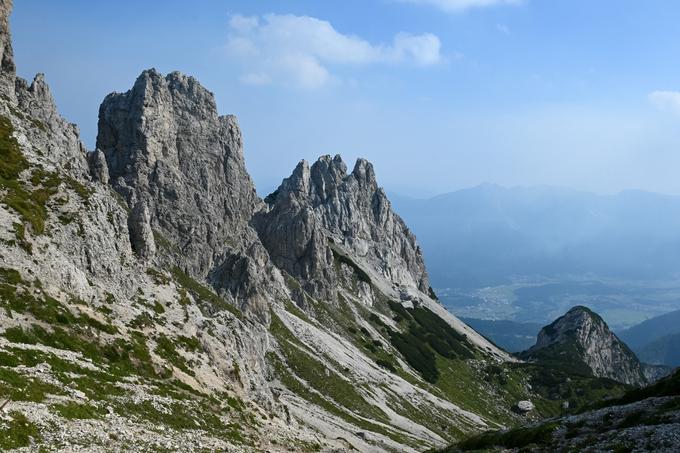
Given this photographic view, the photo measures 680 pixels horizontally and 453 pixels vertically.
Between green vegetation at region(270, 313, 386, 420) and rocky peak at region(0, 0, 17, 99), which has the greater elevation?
rocky peak at region(0, 0, 17, 99)

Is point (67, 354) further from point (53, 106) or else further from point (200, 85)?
point (200, 85)

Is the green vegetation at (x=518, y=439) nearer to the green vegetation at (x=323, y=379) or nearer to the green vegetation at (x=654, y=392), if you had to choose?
the green vegetation at (x=654, y=392)

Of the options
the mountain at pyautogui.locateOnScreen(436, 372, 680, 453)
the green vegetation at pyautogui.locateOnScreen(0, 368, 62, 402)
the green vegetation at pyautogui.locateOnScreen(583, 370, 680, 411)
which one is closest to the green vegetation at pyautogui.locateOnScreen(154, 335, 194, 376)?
the green vegetation at pyautogui.locateOnScreen(0, 368, 62, 402)

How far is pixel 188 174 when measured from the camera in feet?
513

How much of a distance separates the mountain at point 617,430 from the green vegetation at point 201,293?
250 feet

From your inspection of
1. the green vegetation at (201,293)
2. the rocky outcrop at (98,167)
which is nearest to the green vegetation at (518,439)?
the green vegetation at (201,293)

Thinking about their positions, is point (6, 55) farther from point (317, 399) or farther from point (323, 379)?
point (323, 379)

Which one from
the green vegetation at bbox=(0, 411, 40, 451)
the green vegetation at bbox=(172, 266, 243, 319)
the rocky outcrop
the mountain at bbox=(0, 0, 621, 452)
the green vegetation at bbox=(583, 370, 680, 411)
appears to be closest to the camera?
the green vegetation at bbox=(0, 411, 40, 451)

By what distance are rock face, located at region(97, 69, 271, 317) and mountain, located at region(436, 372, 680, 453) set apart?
3727 inches

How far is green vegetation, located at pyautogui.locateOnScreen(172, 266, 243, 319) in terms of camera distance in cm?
10772

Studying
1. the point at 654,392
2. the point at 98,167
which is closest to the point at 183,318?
the point at 654,392

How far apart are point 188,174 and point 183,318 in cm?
9784

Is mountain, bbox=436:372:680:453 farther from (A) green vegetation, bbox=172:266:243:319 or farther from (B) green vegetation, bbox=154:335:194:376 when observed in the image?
(A) green vegetation, bbox=172:266:243:319

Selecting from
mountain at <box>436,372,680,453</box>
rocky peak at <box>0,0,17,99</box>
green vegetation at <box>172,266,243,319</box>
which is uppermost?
rocky peak at <box>0,0,17,99</box>
